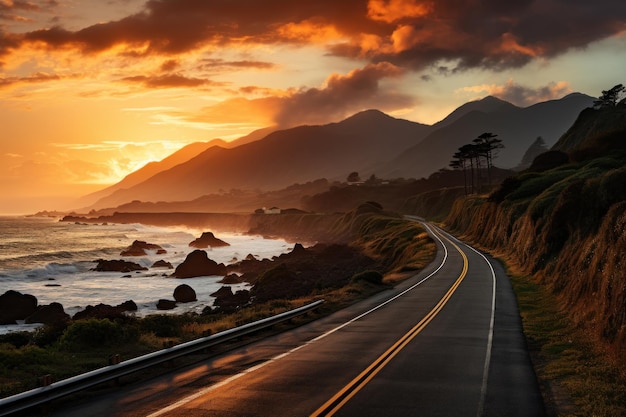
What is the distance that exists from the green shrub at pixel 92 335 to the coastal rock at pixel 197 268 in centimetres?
5188

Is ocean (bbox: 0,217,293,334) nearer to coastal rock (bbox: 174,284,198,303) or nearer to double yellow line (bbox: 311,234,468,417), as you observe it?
coastal rock (bbox: 174,284,198,303)

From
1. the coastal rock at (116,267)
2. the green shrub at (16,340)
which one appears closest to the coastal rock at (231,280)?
the coastal rock at (116,267)

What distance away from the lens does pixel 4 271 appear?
75.1m

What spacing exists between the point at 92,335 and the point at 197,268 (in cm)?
5411

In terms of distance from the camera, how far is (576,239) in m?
29.7

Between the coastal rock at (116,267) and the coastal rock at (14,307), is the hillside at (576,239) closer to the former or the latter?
the coastal rock at (14,307)

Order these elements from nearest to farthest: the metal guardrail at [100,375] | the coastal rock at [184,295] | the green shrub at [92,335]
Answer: the metal guardrail at [100,375]
the green shrub at [92,335]
the coastal rock at [184,295]

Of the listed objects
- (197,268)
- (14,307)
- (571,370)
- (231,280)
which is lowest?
(231,280)

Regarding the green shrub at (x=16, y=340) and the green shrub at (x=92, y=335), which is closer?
the green shrub at (x=92, y=335)

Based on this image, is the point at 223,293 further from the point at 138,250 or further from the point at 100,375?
the point at 138,250

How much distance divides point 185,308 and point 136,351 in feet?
98.0

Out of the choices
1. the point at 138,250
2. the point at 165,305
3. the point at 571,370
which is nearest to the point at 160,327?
the point at 571,370

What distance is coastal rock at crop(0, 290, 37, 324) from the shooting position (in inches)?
1534

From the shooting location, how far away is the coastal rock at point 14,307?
39.0 metres
